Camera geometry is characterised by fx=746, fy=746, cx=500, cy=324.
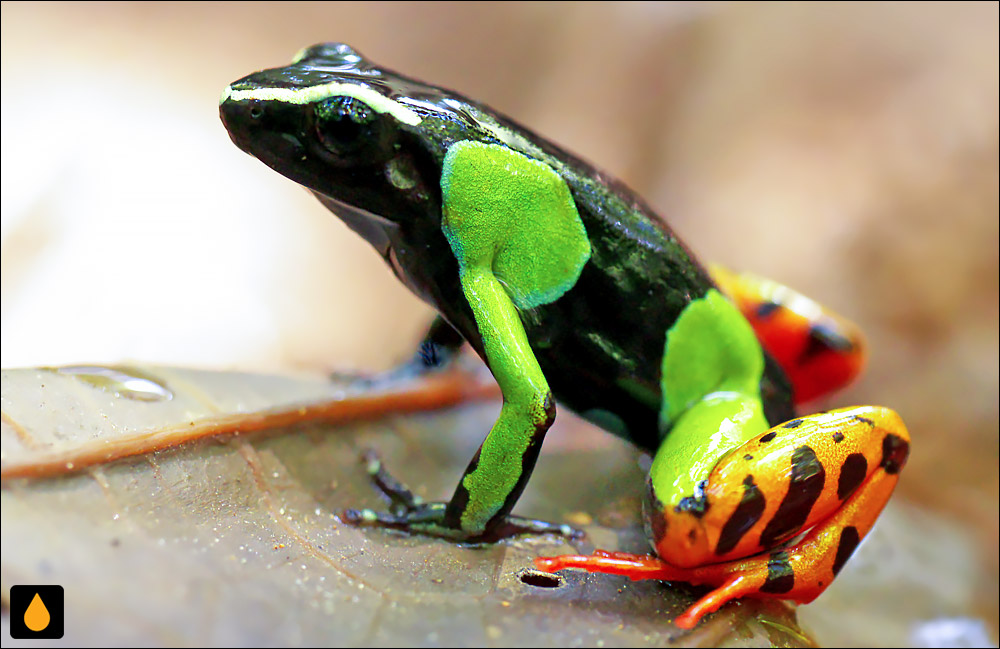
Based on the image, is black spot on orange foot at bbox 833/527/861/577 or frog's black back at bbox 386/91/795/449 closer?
black spot on orange foot at bbox 833/527/861/577

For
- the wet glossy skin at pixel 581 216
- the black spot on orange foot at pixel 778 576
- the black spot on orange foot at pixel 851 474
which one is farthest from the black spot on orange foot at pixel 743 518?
the wet glossy skin at pixel 581 216

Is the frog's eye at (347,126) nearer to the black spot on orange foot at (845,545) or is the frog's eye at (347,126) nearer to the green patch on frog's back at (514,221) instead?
the green patch on frog's back at (514,221)

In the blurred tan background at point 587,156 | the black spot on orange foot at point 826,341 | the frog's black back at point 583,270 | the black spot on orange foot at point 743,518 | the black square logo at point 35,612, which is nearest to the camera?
→ the black square logo at point 35,612

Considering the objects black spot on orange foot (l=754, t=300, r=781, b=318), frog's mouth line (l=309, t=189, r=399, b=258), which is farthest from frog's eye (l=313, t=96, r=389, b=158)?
black spot on orange foot (l=754, t=300, r=781, b=318)

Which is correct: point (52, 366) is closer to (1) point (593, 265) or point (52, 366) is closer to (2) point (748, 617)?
(1) point (593, 265)

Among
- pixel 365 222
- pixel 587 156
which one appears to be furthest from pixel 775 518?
pixel 587 156

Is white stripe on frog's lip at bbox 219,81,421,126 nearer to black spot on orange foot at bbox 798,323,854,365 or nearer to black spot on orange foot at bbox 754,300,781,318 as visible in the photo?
→ black spot on orange foot at bbox 754,300,781,318

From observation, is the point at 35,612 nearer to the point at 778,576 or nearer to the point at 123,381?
the point at 123,381
